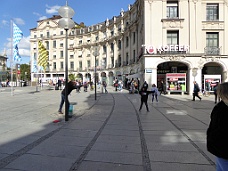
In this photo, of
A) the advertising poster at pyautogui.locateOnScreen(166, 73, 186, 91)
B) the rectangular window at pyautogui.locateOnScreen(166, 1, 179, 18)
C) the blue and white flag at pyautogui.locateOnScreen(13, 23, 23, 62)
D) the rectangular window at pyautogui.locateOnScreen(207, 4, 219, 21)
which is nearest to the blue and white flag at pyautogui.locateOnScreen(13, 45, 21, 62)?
the blue and white flag at pyautogui.locateOnScreen(13, 23, 23, 62)

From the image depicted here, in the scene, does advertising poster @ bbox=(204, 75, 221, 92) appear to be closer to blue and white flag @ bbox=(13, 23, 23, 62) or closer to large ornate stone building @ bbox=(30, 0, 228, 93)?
large ornate stone building @ bbox=(30, 0, 228, 93)

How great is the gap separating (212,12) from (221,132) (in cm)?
2683

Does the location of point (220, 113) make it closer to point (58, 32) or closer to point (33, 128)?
point (33, 128)

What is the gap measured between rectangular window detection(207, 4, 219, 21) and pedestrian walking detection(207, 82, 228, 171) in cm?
2608

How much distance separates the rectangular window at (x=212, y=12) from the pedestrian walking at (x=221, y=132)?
26083mm

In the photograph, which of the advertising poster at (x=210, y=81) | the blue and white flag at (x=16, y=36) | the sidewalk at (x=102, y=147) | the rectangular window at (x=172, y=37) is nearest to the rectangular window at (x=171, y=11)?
the rectangular window at (x=172, y=37)

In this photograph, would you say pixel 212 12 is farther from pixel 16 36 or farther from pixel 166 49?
pixel 16 36

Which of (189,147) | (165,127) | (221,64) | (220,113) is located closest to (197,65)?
(221,64)

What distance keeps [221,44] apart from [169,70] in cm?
673

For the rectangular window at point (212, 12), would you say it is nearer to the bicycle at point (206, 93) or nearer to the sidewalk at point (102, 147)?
the bicycle at point (206, 93)

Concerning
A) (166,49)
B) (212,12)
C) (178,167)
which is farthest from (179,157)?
(212,12)

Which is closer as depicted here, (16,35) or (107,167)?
(107,167)

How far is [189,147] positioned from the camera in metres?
4.91

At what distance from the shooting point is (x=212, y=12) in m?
24.9
